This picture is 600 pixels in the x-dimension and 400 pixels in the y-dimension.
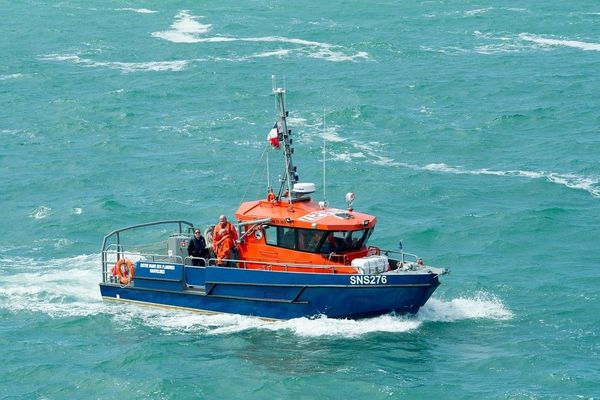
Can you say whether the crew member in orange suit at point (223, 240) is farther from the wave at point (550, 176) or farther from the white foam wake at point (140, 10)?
the white foam wake at point (140, 10)

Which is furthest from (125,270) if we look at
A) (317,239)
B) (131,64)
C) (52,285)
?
(131,64)

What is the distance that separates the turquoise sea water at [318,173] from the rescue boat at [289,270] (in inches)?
23.6

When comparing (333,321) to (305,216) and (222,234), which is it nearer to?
(305,216)

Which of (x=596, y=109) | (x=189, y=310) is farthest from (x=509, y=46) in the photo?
(x=189, y=310)

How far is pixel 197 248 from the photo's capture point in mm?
39312

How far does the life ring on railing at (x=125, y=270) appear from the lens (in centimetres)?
3966

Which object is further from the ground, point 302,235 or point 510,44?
point 302,235

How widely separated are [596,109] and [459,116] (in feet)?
22.7

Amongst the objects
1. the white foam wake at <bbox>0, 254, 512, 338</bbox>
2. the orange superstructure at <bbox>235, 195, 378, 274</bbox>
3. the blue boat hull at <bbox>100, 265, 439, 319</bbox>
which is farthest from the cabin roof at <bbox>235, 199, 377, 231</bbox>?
the white foam wake at <bbox>0, 254, 512, 338</bbox>

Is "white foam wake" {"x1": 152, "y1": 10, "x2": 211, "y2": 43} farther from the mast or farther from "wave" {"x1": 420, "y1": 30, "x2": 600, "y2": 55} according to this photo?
the mast

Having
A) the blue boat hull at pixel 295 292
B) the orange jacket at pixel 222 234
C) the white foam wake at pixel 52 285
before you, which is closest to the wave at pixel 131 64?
the white foam wake at pixel 52 285

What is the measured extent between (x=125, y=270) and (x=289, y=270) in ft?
17.4

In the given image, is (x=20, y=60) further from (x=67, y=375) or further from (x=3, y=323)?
(x=67, y=375)

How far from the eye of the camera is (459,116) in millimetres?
64812
